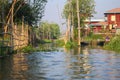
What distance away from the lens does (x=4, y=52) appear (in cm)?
2677

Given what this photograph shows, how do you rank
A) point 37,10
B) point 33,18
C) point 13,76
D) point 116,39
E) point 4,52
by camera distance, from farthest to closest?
point 37,10 → point 33,18 → point 116,39 → point 4,52 → point 13,76

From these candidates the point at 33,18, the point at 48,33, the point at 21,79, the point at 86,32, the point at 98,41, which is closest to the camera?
the point at 21,79

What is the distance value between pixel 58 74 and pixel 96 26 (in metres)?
97.9

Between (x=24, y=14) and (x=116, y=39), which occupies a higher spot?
(x=24, y=14)

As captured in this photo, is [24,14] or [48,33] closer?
[24,14]

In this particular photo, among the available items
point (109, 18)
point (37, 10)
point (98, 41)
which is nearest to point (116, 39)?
point (37, 10)

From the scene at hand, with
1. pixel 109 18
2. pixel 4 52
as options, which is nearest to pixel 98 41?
pixel 109 18

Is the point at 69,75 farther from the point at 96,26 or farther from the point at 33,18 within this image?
the point at 96,26

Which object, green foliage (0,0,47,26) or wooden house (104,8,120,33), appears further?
wooden house (104,8,120,33)

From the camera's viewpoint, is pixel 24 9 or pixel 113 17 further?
pixel 113 17

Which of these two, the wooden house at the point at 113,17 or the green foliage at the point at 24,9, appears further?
the wooden house at the point at 113,17

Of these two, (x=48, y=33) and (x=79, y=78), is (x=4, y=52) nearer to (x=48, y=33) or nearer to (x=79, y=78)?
(x=79, y=78)

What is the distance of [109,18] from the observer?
105750mm

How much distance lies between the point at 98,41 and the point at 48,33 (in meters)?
86.1
